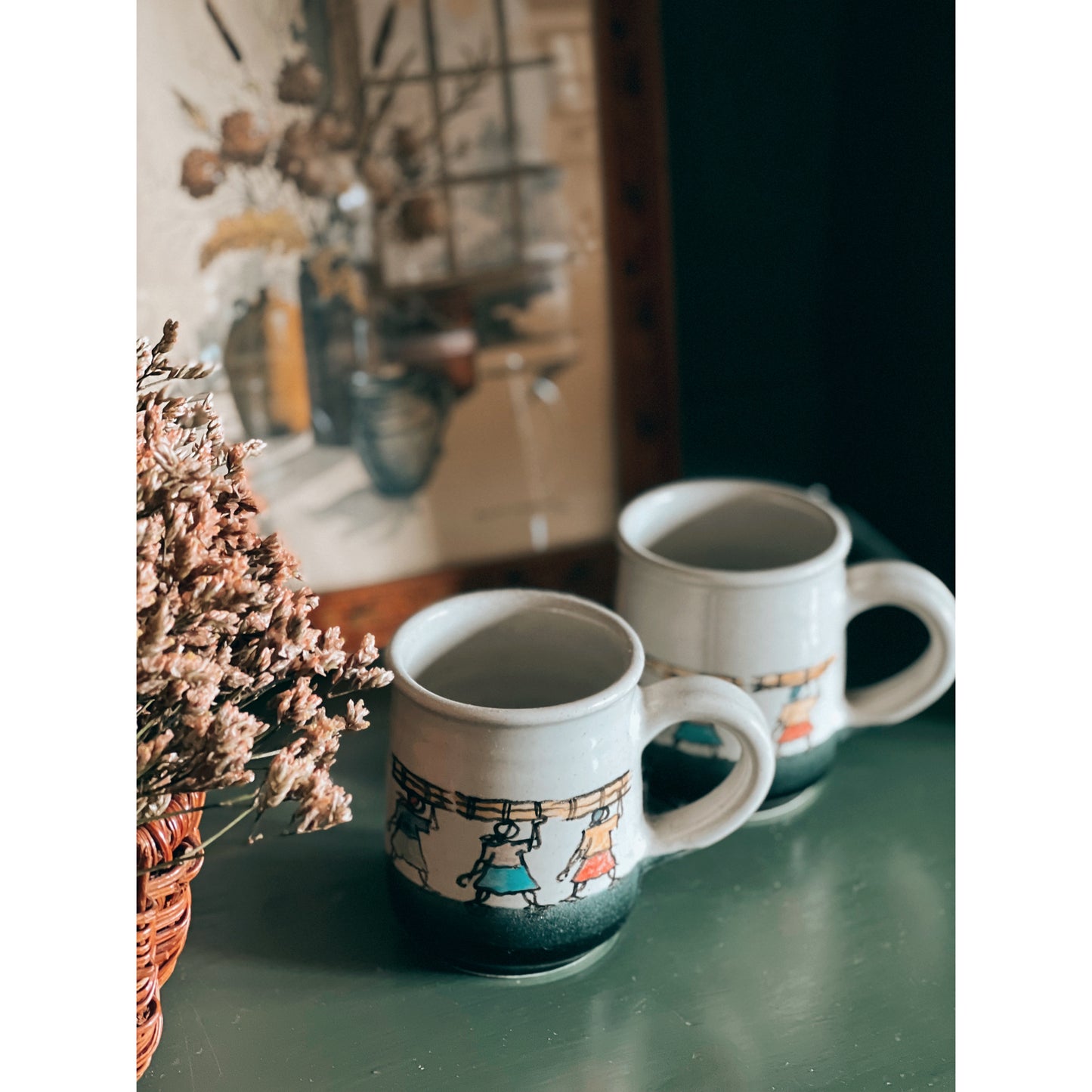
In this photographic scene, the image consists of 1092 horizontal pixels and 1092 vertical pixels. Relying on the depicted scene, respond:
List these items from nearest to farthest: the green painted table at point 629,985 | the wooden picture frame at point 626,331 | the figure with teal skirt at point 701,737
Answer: the green painted table at point 629,985
the figure with teal skirt at point 701,737
the wooden picture frame at point 626,331

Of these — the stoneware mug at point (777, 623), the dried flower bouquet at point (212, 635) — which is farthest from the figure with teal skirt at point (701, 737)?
the dried flower bouquet at point (212, 635)

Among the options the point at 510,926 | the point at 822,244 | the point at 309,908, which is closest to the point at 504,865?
the point at 510,926

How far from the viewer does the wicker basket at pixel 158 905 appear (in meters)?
0.47

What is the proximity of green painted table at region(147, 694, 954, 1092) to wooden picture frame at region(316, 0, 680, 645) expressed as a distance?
13cm

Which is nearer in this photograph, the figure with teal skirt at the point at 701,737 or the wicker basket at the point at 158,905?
the wicker basket at the point at 158,905

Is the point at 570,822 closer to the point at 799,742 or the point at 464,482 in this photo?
the point at 799,742

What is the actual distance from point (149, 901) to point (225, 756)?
0.32 feet

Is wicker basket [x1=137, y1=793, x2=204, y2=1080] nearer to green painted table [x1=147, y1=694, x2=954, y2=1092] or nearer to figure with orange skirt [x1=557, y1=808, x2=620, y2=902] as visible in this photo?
green painted table [x1=147, y1=694, x2=954, y2=1092]

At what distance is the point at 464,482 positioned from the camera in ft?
2.53

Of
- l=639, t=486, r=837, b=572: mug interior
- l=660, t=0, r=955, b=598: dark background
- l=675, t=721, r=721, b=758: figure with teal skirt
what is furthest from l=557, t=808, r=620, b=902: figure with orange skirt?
l=660, t=0, r=955, b=598: dark background

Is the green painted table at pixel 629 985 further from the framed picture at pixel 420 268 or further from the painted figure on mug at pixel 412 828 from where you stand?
the framed picture at pixel 420 268

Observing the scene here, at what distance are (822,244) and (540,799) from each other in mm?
533

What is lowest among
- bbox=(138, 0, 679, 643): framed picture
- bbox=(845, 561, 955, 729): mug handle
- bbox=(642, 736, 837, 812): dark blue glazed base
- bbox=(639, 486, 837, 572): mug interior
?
bbox=(642, 736, 837, 812): dark blue glazed base

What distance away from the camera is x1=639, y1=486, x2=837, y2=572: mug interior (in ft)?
2.35
